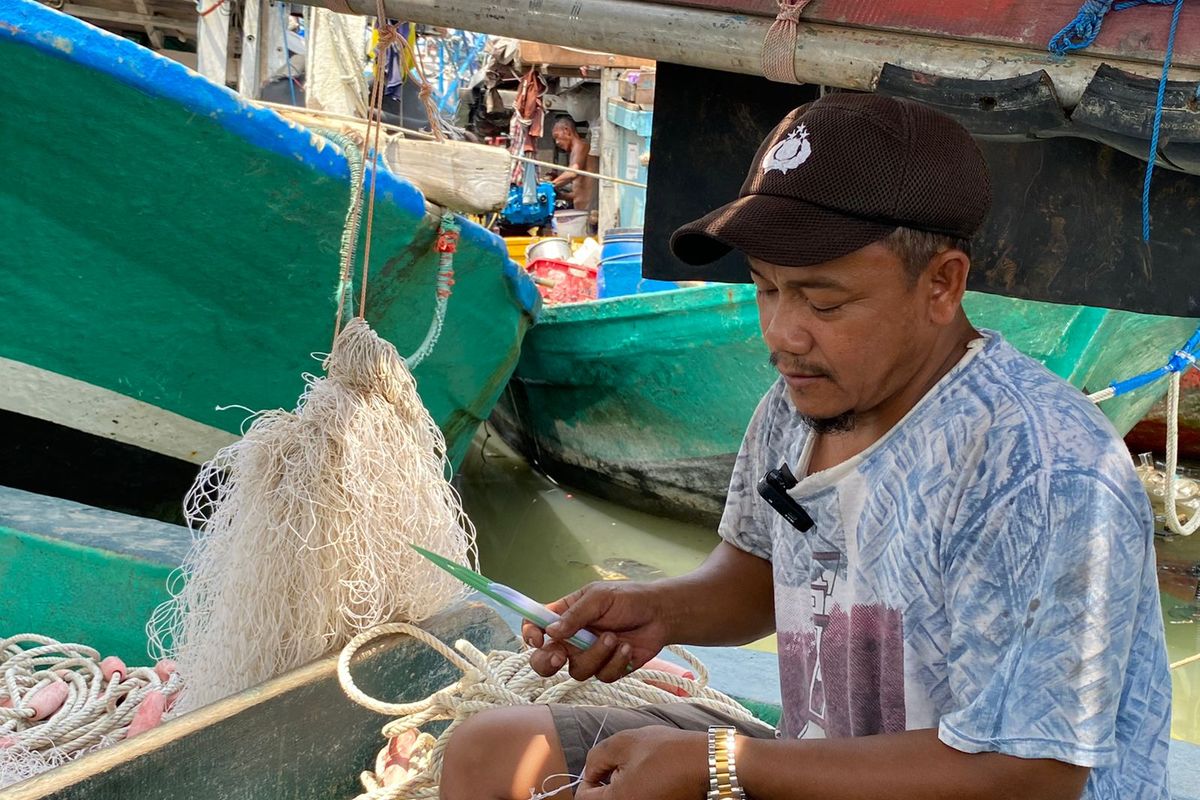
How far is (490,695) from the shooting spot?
2.01m

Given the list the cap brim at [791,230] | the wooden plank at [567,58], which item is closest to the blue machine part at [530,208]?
the wooden plank at [567,58]

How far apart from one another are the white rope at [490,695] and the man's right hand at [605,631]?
0.70 ft

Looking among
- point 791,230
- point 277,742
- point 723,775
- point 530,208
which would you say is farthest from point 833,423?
point 530,208

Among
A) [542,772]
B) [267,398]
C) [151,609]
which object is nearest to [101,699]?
[151,609]

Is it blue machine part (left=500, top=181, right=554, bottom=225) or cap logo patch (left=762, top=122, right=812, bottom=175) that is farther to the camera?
blue machine part (left=500, top=181, right=554, bottom=225)

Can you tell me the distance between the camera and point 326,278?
450cm

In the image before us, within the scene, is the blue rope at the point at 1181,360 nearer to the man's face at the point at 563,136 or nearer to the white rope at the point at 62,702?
the white rope at the point at 62,702

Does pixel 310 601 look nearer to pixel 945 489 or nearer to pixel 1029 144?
pixel 945 489

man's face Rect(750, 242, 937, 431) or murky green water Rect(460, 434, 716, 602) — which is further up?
man's face Rect(750, 242, 937, 431)

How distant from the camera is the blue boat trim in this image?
343cm

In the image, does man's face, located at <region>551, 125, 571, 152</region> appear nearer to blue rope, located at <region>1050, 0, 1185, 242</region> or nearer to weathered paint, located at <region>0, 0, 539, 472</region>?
weathered paint, located at <region>0, 0, 539, 472</region>

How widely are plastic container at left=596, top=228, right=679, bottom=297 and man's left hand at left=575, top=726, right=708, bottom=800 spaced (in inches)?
228

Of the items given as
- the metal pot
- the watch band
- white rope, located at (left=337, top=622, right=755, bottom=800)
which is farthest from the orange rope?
the watch band

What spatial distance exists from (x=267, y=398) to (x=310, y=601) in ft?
9.40
